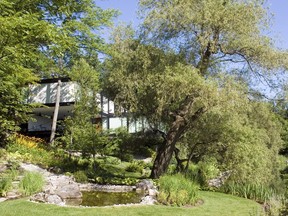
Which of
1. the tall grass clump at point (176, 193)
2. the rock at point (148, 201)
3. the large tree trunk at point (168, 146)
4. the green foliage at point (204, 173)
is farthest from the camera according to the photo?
the green foliage at point (204, 173)

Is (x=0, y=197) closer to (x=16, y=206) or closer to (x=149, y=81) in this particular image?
(x=16, y=206)

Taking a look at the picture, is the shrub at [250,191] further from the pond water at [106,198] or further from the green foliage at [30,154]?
the green foliage at [30,154]

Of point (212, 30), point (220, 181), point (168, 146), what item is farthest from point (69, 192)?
point (212, 30)

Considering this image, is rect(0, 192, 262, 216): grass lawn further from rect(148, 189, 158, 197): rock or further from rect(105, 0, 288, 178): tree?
rect(105, 0, 288, 178): tree

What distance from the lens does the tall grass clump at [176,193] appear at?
10102 millimetres

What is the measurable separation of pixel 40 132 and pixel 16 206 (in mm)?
20097

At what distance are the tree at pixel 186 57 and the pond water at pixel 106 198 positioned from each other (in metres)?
2.56

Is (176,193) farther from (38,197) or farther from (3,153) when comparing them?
(3,153)

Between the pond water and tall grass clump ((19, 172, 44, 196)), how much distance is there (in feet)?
3.40

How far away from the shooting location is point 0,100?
598 inches

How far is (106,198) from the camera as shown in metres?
11.6

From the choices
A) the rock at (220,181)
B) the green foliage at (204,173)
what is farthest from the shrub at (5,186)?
the rock at (220,181)

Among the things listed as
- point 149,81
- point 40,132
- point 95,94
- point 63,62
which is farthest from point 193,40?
point 63,62

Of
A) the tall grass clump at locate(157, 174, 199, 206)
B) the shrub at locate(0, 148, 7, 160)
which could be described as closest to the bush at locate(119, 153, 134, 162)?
the shrub at locate(0, 148, 7, 160)
